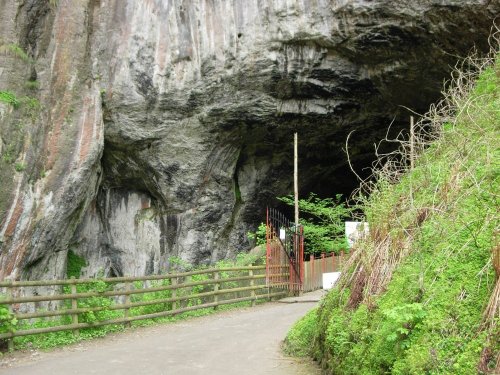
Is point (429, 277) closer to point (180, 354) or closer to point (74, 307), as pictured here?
point (180, 354)

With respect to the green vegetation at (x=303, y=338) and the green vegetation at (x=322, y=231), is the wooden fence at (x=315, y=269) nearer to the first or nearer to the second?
the green vegetation at (x=322, y=231)

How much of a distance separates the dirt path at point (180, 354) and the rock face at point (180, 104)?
19.3ft

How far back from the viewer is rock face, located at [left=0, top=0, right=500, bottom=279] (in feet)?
45.4

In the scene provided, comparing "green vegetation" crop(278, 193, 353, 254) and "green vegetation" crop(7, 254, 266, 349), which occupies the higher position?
"green vegetation" crop(278, 193, 353, 254)

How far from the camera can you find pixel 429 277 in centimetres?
383

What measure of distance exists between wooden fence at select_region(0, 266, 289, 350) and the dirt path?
0.49 m

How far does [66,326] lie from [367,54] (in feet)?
37.6

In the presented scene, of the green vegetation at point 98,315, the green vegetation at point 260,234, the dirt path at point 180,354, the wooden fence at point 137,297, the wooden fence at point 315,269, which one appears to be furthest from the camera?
the green vegetation at point 260,234

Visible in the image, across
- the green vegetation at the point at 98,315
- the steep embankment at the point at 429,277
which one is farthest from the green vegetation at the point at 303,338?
the green vegetation at the point at 98,315

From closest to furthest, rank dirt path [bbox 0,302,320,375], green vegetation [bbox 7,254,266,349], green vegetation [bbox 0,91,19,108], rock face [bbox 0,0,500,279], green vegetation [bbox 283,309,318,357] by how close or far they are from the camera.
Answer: dirt path [bbox 0,302,320,375] < green vegetation [bbox 283,309,318,357] < green vegetation [bbox 7,254,266,349] < green vegetation [bbox 0,91,19,108] < rock face [bbox 0,0,500,279]

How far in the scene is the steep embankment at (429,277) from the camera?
3.09 metres

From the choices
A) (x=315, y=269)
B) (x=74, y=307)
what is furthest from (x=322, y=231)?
(x=74, y=307)

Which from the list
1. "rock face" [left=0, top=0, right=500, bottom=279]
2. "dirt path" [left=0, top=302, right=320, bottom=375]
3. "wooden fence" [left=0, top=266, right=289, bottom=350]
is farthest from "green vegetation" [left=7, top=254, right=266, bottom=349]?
"rock face" [left=0, top=0, right=500, bottom=279]

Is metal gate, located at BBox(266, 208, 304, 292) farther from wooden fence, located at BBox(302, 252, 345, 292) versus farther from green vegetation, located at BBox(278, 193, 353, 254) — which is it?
green vegetation, located at BBox(278, 193, 353, 254)
